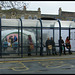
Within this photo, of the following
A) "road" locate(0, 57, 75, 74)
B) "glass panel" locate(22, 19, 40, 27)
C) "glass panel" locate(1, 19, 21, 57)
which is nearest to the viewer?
"road" locate(0, 57, 75, 74)

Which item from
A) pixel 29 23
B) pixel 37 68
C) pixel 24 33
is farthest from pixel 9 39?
pixel 37 68

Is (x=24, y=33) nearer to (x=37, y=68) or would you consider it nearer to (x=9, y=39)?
(x=9, y=39)

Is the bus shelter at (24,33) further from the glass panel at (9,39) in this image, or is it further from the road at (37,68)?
the road at (37,68)

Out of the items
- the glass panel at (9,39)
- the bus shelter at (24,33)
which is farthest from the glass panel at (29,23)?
the glass panel at (9,39)

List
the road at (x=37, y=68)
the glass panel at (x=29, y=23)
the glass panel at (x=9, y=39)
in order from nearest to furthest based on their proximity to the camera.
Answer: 1. the road at (x=37, y=68)
2. the glass panel at (x=9, y=39)
3. the glass panel at (x=29, y=23)

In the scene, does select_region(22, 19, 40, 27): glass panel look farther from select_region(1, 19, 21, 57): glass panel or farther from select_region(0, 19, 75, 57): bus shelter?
select_region(1, 19, 21, 57): glass panel

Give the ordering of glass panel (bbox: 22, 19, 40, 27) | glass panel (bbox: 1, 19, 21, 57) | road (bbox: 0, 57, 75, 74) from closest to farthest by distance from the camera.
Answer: road (bbox: 0, 57, 75, 74) → glass panel (bbox: 1, 19, 21, 57) → glass panel (bbox: 22, 19, 40, 27)

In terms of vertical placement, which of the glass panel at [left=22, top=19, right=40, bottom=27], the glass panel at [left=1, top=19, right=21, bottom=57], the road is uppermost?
the glass panel at [left=22, top=19, right=40, bottom=27]

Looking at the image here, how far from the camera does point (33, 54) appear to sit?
42.4 ft

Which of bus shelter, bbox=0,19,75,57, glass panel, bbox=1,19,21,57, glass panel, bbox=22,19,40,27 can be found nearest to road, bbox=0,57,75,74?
bus shelter, bbox=0,19,75,57

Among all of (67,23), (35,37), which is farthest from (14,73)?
(67,23)

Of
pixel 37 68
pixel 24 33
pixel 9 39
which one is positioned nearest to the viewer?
pixel 37 68

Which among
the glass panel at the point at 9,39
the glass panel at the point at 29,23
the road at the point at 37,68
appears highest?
the glass panel at the point at 29,23

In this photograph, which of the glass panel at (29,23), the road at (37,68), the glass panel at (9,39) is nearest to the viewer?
the road at (37,68)
